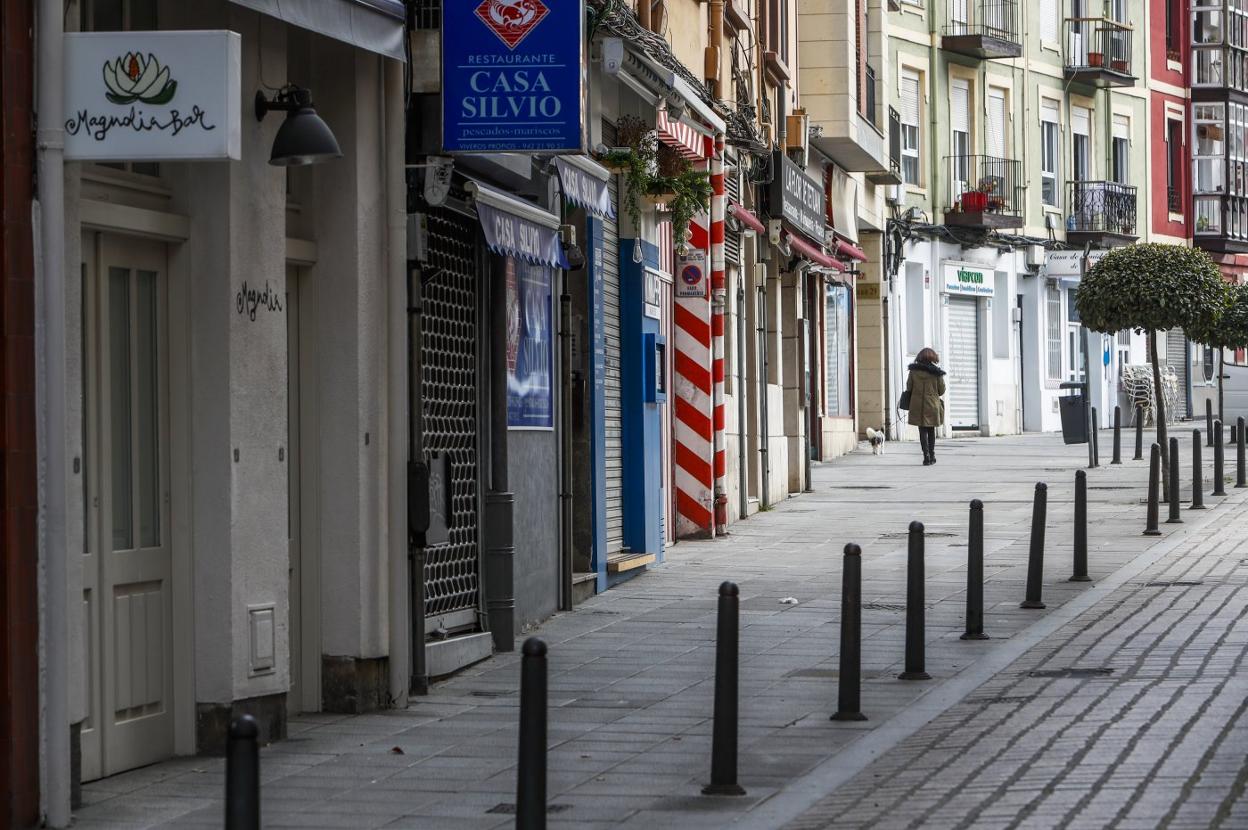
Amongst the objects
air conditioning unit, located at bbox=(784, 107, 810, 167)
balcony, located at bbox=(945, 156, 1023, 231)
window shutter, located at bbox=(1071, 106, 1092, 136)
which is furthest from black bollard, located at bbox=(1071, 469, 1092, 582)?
window shutter, located at bbox=(1071, 106, 1092, 136)

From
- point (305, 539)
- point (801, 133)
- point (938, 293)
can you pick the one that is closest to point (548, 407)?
point (305, 539)

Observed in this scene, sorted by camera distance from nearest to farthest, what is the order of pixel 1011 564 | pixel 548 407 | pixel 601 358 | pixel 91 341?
pixel 91 341 < pixel 548 407 < pixel 601 358 < pixel 1011 564

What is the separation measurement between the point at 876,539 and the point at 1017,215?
985 inches

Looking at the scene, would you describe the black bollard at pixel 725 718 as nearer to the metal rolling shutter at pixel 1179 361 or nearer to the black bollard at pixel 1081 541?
the black bollard at pixel 1081 541

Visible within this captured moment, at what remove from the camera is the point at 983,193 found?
43469 mm

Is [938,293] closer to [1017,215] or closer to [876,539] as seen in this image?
[1017,215]

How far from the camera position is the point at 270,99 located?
9.38 metres

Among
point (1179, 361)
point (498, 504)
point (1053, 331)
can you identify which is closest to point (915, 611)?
point (498, 504)

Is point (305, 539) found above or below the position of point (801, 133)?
below

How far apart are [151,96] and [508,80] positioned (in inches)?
135

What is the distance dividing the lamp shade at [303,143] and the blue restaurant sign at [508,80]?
7.07 feet

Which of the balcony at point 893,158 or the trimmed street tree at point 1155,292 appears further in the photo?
the balcony at point 893,158

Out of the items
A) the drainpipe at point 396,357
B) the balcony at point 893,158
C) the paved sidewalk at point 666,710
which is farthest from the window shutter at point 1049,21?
the drainpipe at point 396,357

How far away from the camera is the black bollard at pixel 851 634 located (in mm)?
9562
